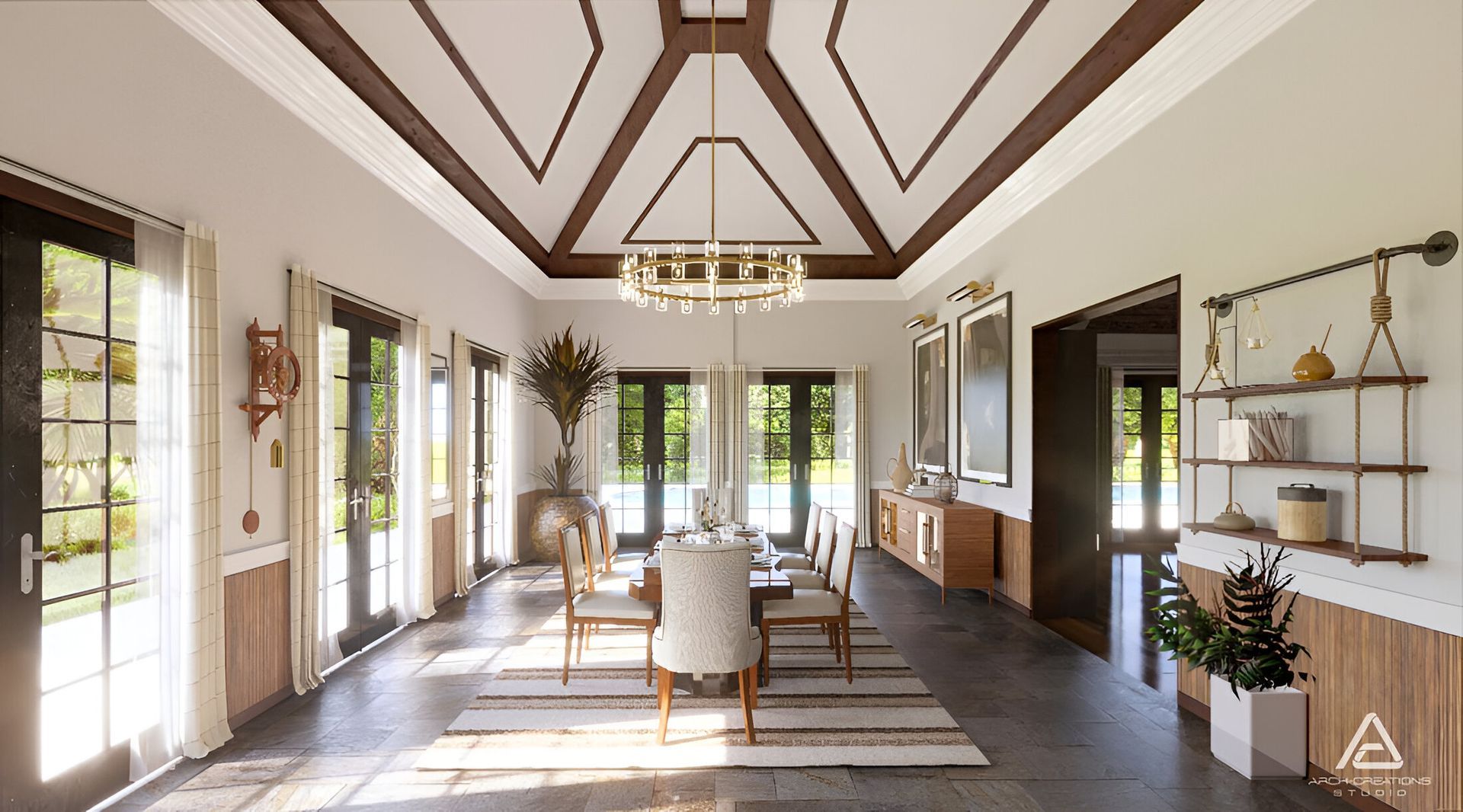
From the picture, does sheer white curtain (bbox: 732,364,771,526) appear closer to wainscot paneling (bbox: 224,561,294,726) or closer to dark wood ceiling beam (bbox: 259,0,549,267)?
dark wood ceiling beam (bbox: 259,0,549,267)

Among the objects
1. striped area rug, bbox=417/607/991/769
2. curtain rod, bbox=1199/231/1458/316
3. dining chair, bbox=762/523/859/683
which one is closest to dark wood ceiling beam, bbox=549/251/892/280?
dining chair, bbox=762/523/859/683

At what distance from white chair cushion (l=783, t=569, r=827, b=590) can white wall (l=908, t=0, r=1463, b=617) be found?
2204 millimetres

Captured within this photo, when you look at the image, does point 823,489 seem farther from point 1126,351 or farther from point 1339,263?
point 1339,263

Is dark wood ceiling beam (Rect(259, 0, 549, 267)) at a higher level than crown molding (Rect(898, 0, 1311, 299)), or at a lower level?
higher

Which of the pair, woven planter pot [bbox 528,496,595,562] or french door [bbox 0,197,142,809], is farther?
woven planter pot [bbox 528,496,595,562]

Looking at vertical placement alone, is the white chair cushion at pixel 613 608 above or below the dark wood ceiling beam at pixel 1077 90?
Answer: below

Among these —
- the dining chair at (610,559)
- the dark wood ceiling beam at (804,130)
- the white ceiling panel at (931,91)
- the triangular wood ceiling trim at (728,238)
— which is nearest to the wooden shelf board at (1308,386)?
the white ceiling panel at (931,91)

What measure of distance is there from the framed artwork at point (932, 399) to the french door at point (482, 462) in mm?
4831

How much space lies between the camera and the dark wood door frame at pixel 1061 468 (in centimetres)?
611

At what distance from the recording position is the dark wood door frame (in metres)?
6.11

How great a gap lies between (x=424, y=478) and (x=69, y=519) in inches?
119

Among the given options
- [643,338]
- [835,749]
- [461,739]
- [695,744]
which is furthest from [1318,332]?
[643,338]

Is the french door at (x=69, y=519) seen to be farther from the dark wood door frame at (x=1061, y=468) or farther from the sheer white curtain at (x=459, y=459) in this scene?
the dark wood door frame at (x=1061, y=468)

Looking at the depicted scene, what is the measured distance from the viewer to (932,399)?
8.74 meters
